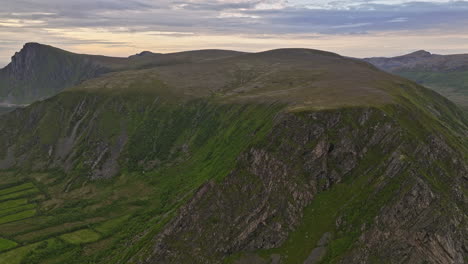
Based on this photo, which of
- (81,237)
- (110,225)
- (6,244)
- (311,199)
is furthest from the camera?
(110,225)

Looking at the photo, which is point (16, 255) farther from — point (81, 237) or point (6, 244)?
point (81, 237)

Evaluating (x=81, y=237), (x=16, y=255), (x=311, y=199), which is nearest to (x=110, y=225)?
(x=81, y=237)

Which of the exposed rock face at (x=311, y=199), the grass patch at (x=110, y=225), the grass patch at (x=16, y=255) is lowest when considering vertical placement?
the grass patch at (x=16, y=255)

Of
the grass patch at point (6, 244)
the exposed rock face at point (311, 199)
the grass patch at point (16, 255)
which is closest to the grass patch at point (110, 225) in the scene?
the grass patch at point (16, 255)

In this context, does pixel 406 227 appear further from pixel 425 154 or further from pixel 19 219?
pixel 19 219

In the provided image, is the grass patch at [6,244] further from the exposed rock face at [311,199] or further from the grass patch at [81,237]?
the exposed rock face at [311,199]
